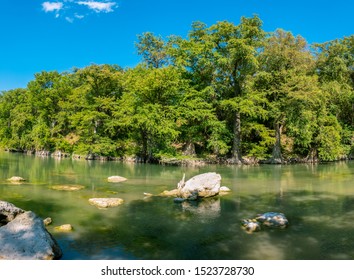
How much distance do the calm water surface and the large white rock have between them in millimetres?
816

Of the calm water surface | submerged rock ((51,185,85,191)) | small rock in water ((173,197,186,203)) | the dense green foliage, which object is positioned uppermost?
the dense green foliage

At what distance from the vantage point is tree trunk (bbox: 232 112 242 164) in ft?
151

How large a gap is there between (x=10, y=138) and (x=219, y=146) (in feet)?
179

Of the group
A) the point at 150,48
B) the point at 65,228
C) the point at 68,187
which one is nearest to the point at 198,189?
the point at 65,228

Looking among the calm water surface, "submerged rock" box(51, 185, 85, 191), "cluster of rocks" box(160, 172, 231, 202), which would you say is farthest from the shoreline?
"cluster of rocks" box(160, 172, 231, 202)

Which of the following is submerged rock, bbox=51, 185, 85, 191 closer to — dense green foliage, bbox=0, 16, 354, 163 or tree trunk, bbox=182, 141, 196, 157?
dense green foliage, bbox=0, 16, 354, 163

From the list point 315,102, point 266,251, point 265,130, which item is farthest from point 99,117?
point 266,251

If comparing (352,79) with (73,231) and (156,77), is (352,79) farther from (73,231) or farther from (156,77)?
(73,231)

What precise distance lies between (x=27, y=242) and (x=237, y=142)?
1559 inches

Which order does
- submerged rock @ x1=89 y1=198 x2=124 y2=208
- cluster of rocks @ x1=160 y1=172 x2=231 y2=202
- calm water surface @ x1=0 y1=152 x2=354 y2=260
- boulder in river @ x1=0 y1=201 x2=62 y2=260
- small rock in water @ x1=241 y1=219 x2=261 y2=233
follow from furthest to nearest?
cluster of rocks @ x1=160 y1=172 x2=231 y2=202, submerged rock @ x1=89 y1=198 x2=124 y2=208, small rock in water @ x1=241 y1=219 x2=261 y2=233, calm water surface @ x1=0 y1=152 x2=354 y2=260, boulder in river @ x1=0 y1=201 x2=62 y2=260

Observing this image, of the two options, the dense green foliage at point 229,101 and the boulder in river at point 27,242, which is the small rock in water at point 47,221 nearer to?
the boulder in river at point 27,242

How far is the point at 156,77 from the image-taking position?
45.1m

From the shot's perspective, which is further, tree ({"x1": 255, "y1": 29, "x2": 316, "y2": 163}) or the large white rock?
tree ({"x1": 255, "y1": 29, "x2": 316, "y2": 163})

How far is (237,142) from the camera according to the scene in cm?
4678
